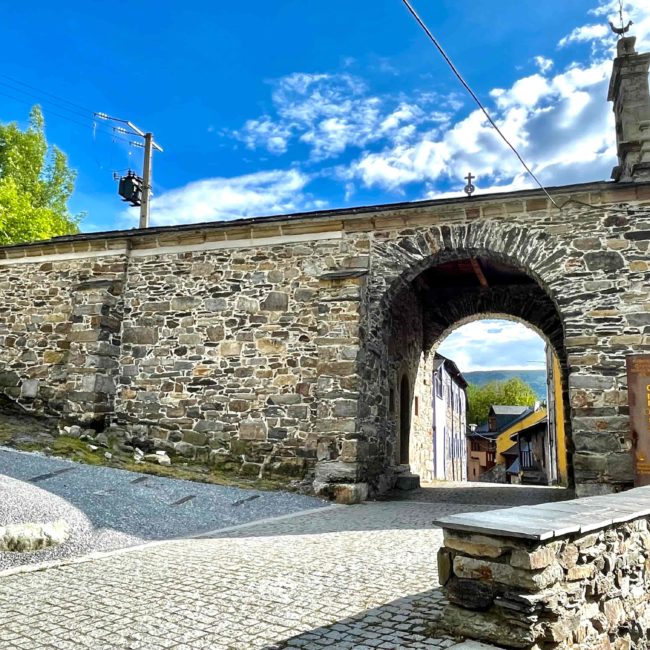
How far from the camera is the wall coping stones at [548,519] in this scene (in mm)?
2678

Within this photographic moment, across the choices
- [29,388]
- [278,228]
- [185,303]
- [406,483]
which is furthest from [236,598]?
[29,388]

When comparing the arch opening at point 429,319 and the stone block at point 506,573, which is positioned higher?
A: the arch opening at point 429,319

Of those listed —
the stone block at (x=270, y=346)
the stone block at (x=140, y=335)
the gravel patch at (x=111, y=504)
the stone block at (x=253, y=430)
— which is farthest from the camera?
the stone block at (x=140, y=335)

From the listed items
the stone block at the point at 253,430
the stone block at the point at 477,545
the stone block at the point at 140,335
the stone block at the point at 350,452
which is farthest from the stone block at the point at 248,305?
the stone block at the point at 477,545

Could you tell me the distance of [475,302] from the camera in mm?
13625

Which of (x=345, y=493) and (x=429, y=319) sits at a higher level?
(x=429, y=319)

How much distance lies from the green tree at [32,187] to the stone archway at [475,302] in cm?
1313

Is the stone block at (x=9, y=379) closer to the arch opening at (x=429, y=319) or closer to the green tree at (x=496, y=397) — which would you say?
the arch opening at (x=429, y=319)

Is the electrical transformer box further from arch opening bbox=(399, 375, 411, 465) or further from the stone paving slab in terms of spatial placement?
the stone paving slab

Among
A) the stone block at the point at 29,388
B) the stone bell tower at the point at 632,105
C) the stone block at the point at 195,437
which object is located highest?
the stone bell tower at the point at 632,105

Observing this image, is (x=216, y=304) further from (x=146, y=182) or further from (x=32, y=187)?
(x=32, y=187)

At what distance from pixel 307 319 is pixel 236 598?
6.66 meters

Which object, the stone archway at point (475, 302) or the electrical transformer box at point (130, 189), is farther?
the electrical transformer box at point (130, 189)

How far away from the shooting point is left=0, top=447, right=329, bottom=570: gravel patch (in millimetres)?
5434
